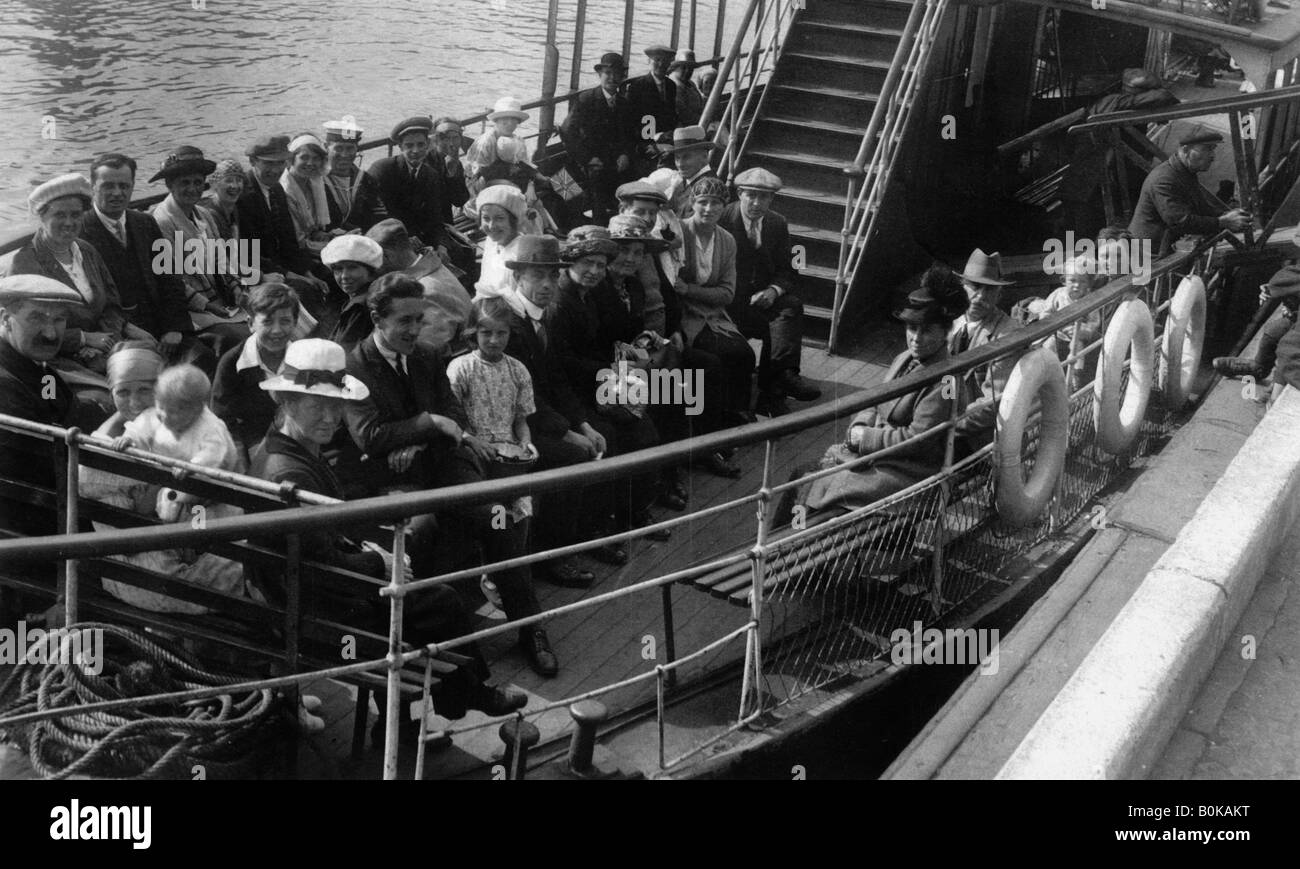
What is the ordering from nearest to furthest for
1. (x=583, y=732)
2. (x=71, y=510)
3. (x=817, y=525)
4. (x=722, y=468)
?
(x=71, y=510) < (x=583, y=732) < (x=817, y=525) < (x=722, y=468)

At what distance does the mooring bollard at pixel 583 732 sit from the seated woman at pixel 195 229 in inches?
134

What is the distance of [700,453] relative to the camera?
3906 millimetres

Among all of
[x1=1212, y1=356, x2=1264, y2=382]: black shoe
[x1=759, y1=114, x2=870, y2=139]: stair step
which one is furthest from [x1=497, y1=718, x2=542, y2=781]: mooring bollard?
[x1=759, y1=114, x2=870, y2=139]: stair step

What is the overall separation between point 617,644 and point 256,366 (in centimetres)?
190

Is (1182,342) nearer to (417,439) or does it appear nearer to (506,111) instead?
(417,439)

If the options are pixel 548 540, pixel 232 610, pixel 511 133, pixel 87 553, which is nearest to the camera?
pixel 87 553

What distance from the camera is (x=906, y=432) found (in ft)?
16.5

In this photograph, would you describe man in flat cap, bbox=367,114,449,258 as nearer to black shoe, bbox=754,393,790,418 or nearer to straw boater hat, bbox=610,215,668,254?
straw boater hat, bbox=610,215,668,254

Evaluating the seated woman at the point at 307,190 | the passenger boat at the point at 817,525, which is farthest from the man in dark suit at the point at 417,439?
the seated woman at the point at 307,190

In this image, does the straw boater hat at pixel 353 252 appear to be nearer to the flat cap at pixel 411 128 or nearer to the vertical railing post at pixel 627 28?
the flat cap at pixel 411 128

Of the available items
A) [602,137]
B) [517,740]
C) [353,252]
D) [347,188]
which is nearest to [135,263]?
[353,252]

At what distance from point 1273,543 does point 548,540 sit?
9.62 ft
